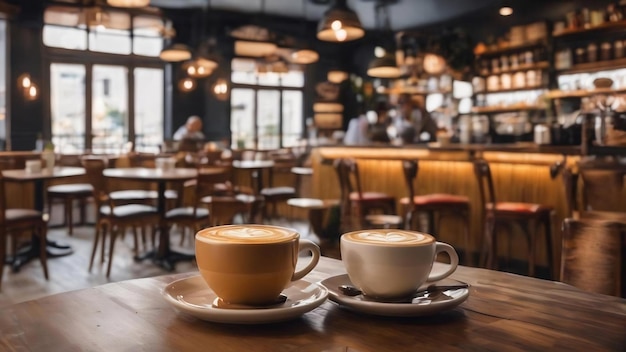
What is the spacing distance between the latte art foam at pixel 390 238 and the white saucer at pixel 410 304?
9 centimetres

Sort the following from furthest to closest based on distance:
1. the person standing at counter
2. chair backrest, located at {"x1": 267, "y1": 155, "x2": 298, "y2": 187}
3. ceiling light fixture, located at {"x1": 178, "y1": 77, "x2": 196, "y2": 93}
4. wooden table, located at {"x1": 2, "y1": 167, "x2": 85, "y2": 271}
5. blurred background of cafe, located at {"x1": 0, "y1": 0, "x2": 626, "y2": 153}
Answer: ceiling light fixture, located at {"x1": 178, "y1": 77, "x2": 196, "y2": 93}
chair backrest, located at {"x1": 267, "y1": 155, "x2": 298, "y2": 187}
blurred background of cafe, located at {"x1": 0, "y1": 0, "x2": 626, "y2": 153}
the person standing at counter
wooden table, located at {"x1": 2, "y1": 167, "x2": 85, "y2": 271}

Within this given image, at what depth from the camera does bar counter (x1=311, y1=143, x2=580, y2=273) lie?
497 cm

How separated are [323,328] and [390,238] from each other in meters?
0.19

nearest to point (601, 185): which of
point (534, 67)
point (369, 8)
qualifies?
point (534, 67)

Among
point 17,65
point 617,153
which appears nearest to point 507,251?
point 617,153

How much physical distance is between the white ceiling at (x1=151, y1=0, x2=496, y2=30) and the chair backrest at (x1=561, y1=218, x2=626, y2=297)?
29.7 ft

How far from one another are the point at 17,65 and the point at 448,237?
312 inches

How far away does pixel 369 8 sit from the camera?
11.7 m

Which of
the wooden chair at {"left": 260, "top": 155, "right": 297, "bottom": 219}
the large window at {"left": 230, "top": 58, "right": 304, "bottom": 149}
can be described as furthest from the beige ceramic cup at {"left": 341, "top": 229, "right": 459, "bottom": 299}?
the large window at {"left": 230, "top": 58, "right": 304, "bottom": 149}

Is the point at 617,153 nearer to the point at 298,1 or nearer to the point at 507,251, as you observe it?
the point at 507,251

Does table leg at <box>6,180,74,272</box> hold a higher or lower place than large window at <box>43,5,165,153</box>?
lower

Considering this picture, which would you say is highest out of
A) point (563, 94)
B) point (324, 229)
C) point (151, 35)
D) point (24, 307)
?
point (151, 35)

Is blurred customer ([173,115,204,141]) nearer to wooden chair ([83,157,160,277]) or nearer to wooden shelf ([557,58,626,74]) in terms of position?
wooden chair ([83,157,160,277])

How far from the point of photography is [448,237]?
5848mm
